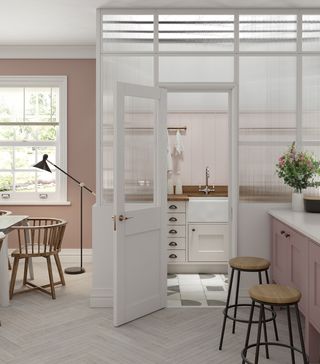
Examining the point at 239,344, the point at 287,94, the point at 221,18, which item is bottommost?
the point at 239,344

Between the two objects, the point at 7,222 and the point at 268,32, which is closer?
the point at 268,32

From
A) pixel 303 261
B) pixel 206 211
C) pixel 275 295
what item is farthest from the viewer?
pixel 206 211

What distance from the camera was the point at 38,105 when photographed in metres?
6.44

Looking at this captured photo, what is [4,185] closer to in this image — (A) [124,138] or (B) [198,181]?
(B) [198,181]

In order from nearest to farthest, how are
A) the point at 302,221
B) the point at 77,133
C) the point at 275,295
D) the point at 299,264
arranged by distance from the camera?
the point at 275,295, the point at 299,264, the point at 302,221, the point at 77,133

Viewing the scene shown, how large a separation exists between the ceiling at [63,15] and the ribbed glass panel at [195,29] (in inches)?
5.0

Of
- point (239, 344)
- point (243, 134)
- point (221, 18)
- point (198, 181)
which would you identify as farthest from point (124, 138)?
point (198, 181)

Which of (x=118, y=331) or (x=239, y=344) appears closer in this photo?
(x=239, y=344)

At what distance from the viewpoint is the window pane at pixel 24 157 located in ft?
21.2

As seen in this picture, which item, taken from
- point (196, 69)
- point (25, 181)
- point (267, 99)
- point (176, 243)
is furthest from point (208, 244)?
point (25, 181)

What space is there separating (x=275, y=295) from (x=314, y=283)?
0.50 metres

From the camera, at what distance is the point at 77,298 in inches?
190

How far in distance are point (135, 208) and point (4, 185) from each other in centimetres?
286

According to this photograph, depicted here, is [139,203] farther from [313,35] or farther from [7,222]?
[313,35]
